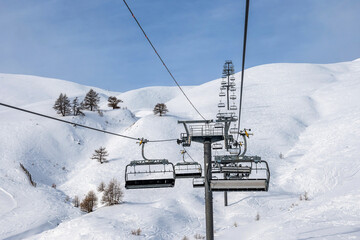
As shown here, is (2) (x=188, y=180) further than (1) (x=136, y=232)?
Answer: Yes

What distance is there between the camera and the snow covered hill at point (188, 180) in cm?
1881

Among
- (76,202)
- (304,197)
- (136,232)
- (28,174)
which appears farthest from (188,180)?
(28,174)

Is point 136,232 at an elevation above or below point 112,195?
below

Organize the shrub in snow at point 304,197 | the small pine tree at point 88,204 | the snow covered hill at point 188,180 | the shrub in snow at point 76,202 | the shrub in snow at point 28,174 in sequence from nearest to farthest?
the snow covered hill at point 188,180
the shrub in snow at point 304,197
the small pine tree at point 88,204
the shrub in snow at point 76,202
the shrub in snow at point 28,174

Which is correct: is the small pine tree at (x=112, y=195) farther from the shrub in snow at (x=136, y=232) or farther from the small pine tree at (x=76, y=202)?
the shrub in snow at (x=136, y=232)

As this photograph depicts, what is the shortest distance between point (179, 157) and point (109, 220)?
54.0 ft

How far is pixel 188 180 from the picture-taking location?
3170cm

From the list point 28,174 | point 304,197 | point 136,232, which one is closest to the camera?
point 136,232

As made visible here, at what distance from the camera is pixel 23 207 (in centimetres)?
2448

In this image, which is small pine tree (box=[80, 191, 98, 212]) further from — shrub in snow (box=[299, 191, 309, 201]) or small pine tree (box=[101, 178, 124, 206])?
shrub in snow (box=[299, 191, 309, 201])

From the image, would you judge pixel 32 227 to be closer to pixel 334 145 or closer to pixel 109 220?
pixel 109 220

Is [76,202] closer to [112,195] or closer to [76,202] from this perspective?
[76,202]

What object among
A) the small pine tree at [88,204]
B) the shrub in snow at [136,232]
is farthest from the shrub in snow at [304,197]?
the small pine tree at [88,204]

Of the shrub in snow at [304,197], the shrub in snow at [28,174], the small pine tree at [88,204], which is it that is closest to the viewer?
the shrub in snow at [304,197]
